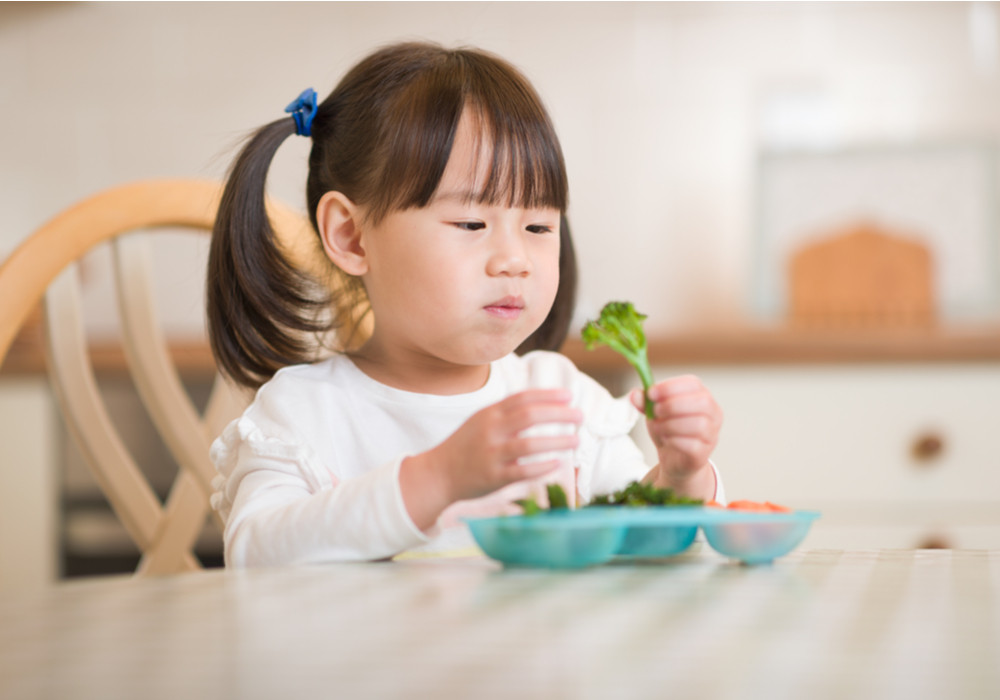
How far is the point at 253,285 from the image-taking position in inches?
39.7

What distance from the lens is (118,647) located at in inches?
12.6

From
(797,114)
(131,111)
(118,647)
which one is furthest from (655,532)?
(131,111)

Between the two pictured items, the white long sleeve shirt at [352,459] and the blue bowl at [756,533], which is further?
the white long sleeve shirt at [352,459]

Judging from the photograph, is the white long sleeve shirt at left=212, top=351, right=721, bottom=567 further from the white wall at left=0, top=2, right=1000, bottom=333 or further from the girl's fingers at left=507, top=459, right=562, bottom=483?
the white wall at left=0, top=2, right=1000, bottom=333

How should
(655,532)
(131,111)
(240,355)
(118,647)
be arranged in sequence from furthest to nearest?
(131,111)
(240,355)
(655,532)
(118,647)

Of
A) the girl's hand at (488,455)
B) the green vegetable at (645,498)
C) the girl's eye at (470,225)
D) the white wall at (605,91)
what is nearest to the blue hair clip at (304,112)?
the girl's eye at (470,225)

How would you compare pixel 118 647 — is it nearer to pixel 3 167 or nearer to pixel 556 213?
pixel 556 213

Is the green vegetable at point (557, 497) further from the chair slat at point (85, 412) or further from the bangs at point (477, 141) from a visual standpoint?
the chair slat at point (85, 412)

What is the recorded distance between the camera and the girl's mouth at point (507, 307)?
0.88 meters

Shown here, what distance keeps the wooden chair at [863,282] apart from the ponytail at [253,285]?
52.9 inches

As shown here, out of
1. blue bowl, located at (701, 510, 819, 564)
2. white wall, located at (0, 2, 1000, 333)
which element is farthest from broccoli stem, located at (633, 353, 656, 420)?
white wall, located at (0, 2, 1000, 333)

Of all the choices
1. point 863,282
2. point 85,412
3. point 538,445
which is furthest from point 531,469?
point 863,282

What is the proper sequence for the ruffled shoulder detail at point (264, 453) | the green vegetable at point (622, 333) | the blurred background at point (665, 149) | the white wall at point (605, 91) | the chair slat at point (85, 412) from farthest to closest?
the white wall at point (605, 91) < the blurred background at point (665, 149) < the chair slat at point (85, 412) < the ruffled shoulder detail at point (264, 453) < the green vegetable at point (622, 333)

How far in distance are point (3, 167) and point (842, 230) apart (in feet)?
6.59
